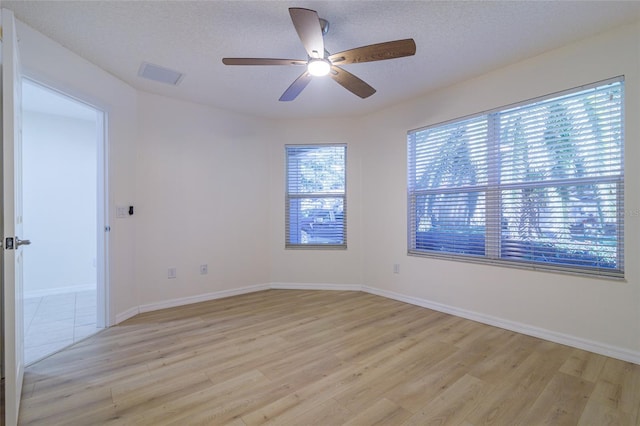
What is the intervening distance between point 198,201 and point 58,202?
2.28 metres

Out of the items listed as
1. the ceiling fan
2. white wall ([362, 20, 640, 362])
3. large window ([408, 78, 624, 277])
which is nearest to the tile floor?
the ceiling fan

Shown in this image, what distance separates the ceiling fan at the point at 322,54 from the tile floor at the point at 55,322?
107 inches

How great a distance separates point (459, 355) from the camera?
2.24 m

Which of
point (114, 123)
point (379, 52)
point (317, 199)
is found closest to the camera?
point (379, 52)

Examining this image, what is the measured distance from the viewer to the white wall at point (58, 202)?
399 centimetres

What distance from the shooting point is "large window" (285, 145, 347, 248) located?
4.20 metres

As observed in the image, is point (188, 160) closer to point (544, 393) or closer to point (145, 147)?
point (145, 147)

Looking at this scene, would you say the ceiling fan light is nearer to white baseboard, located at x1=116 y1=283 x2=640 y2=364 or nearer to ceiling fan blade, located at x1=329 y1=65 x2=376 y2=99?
ceiling fan blade, located at x1=329 y1=65 x2=376 y2=99

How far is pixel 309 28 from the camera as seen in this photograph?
1.74m

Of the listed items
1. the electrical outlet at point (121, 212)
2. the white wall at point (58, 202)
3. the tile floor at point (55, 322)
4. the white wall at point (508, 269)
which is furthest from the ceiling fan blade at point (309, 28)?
the white wall at point (58, 202)

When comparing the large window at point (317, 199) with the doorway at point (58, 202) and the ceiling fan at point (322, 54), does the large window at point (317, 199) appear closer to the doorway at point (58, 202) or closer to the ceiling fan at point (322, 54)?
the ceiling fan at point (322, 54)

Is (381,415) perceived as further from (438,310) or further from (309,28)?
(309,28)

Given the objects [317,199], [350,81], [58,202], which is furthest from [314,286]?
[58,202]

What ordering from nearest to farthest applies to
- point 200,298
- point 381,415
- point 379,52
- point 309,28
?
1. point 381,415
2. point 309,28
3. point 379,52
4. point 200,298
